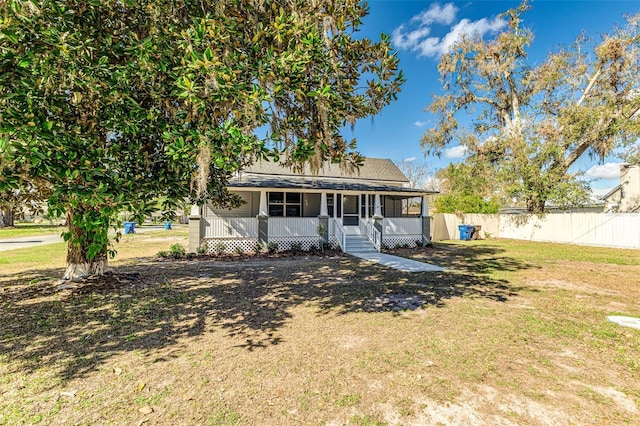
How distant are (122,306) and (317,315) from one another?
365 centimetres

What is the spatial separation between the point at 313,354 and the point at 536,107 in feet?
76.9

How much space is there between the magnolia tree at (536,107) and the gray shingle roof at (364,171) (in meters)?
6.13

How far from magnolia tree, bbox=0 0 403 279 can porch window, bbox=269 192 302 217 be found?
9431 mm

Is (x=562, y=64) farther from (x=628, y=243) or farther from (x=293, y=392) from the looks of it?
(x=293, y=392)

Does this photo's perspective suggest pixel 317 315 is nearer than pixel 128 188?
No

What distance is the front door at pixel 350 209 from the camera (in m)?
16.1

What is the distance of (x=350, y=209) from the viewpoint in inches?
640

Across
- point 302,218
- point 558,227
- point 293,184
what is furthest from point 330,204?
point 558,227

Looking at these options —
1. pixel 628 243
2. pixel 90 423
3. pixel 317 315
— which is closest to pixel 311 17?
pixel 317 315

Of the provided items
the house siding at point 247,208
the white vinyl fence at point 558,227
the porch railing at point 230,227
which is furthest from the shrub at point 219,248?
the white vinyl fence at point 558,227

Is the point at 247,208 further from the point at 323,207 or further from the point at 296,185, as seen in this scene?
the point at 323,207

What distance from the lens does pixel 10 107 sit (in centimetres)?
→ 309

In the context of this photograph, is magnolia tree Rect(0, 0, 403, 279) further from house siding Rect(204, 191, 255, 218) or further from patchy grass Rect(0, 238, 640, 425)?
house siding Rect(204, 191, 255, 218)

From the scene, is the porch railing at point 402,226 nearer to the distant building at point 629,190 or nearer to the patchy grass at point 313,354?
the patchy grass at point 313,354
